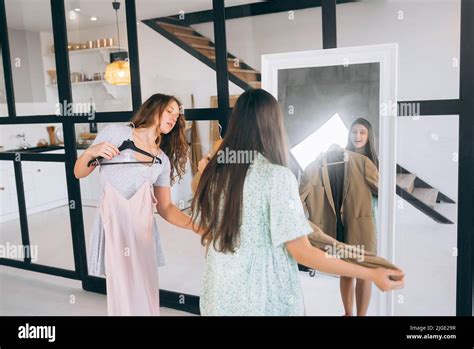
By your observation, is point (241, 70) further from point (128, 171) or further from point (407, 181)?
point (407, 181)

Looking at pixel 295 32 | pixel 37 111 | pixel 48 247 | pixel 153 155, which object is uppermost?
pixel 295 32

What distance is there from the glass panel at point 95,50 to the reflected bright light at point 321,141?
0.93 m

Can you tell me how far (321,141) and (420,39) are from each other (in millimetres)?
518

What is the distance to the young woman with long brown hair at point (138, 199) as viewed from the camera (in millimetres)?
1881

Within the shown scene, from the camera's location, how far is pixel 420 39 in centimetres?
A: 157

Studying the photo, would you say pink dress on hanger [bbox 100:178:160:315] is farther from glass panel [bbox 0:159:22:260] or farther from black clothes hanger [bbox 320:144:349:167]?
glass panel [bbox 0:159:22:260]

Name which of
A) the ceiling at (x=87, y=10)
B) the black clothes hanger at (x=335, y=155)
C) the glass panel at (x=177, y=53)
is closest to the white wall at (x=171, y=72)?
the glass panel at (x=177, y=53)

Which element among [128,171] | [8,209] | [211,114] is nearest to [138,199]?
[128,171]

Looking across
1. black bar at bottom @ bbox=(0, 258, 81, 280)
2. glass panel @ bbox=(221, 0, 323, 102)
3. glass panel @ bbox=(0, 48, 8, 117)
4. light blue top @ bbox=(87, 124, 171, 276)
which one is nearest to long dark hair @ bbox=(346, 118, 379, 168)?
glass panel @ bbox=(221, 0, 323, 102)
